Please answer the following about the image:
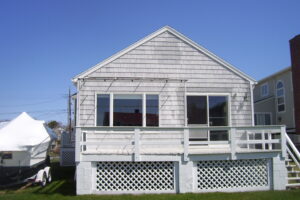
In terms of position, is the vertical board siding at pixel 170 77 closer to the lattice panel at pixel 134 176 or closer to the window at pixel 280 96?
the lattice panel at pixel 134 176

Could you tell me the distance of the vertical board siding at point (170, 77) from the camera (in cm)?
1072

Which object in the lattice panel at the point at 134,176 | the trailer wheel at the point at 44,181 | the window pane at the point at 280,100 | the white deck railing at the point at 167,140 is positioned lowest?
the trailer wheel at the point at 44,181

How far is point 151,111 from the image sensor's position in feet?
35.5

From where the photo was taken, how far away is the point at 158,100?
10.9m

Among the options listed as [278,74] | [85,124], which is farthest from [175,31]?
[278,74]

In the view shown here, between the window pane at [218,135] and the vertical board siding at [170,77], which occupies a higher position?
the vertical board siding at [170,77]

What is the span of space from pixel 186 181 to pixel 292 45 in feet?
38.9

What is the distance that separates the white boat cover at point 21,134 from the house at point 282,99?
13.3m

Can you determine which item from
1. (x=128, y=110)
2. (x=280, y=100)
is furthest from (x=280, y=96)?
(x=128, y=110)

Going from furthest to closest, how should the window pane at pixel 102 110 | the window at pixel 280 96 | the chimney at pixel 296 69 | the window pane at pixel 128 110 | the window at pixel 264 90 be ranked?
the window at pixel 264 90 → the window at pixel 280 96 → the chimney at pixel 296 69 → the window pane at pixel 128 110 → the window pane at pixel 102 110

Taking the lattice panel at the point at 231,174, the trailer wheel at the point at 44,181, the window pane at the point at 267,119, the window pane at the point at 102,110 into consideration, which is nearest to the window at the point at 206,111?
the lattice panel at the point at 231,174

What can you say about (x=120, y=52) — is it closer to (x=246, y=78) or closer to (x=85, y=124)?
(x=85, y=124)

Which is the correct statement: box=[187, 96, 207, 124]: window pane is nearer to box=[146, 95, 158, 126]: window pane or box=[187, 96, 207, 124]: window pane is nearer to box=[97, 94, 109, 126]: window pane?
box=[146, 95, 158, 126]: window pane

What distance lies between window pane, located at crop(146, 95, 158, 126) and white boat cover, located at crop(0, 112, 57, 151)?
4.46m
